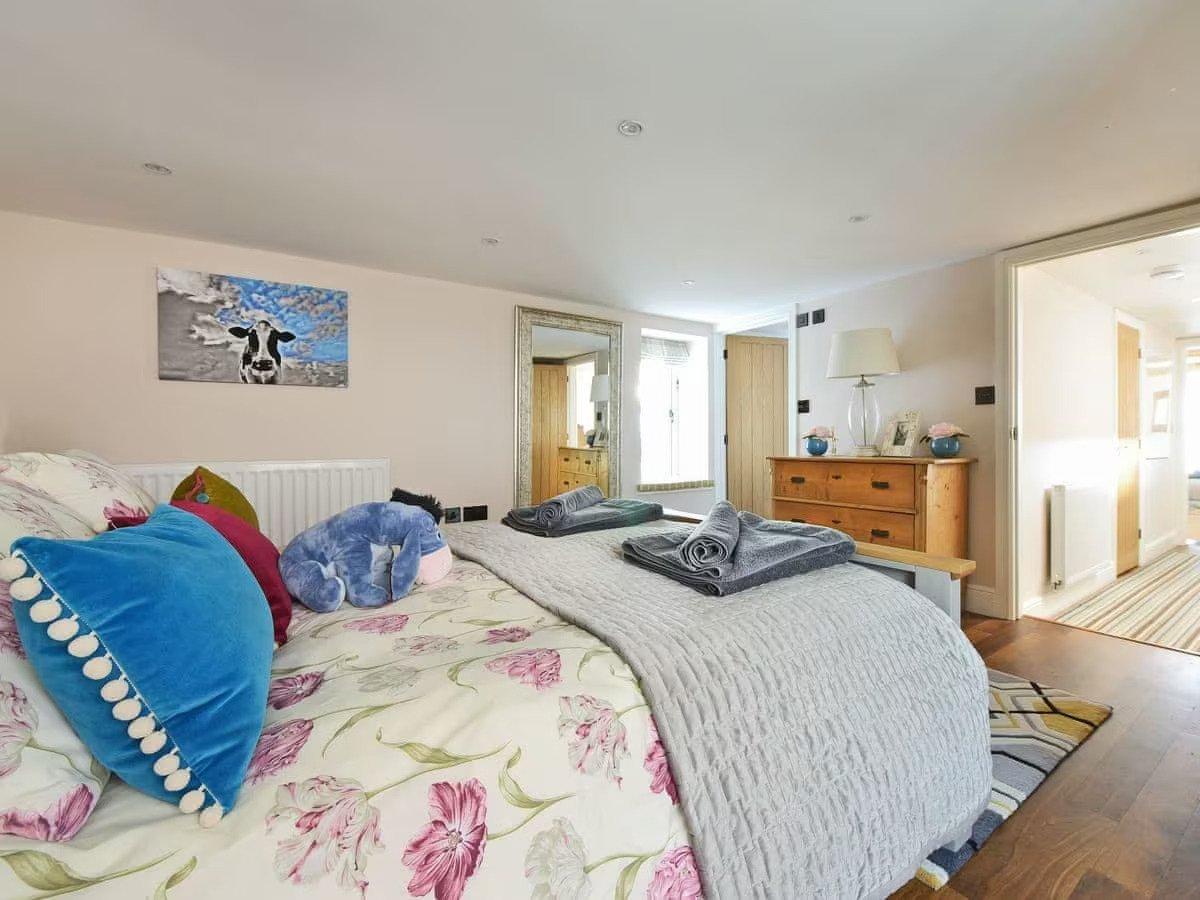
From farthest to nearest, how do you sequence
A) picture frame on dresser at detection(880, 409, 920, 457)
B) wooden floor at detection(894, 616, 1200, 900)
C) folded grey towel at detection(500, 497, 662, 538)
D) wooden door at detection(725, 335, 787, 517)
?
wooden door at detection(725, 335, 787, 517) → picture frame on dresser at detection(880, 409, 920, 457) → folded grey towel at detection(500, 497, 662, 538) → wooden floor at detection(894, 616, 1200, 900)

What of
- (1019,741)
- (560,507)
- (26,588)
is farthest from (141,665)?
(1019,741)

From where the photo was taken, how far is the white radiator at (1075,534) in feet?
10.7

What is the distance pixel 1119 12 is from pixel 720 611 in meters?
1.87

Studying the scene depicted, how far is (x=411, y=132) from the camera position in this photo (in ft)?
6.13

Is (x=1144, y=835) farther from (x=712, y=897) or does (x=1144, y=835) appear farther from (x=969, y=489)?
(x=969, y=489)

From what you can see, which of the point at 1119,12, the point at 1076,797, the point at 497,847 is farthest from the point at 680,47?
the point at 1076,797

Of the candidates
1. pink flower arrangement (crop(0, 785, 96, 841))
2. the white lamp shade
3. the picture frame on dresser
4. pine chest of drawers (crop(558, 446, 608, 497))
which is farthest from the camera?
pine chest of drawers (crop(558, 446, 608, 497))

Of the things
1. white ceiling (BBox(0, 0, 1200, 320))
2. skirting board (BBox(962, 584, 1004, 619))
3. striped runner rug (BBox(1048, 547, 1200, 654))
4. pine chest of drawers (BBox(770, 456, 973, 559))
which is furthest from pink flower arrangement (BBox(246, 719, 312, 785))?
striped runner rug (BBox(1048, 547, 1200, 654))

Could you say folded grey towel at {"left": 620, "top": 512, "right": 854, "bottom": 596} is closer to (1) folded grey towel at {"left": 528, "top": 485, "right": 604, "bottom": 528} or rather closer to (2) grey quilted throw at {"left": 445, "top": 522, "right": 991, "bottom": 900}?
(2) grey quilted throw at {"left": 445, "top": 522, "right": 991, "bottom": 900}

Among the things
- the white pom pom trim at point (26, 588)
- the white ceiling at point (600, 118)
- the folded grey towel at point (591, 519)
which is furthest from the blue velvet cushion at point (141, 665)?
the white ceiling at point (600, 118)

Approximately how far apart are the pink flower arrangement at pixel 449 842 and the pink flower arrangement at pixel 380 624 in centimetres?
45

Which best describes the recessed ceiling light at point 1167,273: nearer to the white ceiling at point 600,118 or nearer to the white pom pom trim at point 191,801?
the white ceiling at point 600,118

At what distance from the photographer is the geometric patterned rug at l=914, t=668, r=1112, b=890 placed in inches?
52.2

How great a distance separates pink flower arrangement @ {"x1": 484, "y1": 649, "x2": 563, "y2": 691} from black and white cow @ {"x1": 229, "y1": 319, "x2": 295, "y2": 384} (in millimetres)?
2992
